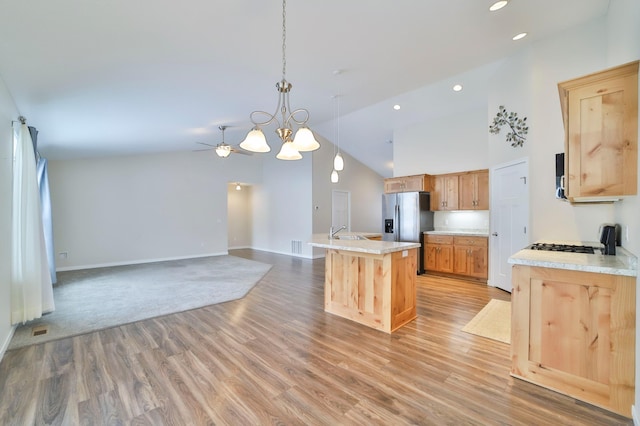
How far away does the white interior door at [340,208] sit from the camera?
8820mm

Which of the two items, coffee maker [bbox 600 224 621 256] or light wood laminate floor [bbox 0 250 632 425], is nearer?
light wood laminate floor [bbox 0 250 632 425]

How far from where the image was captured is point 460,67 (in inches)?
152

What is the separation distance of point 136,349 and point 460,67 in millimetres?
5218

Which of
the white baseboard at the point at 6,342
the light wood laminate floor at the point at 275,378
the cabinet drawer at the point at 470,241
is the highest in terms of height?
the cabinet drawer at the point at 470,241

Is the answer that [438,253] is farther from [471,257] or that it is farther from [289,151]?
[289,151]

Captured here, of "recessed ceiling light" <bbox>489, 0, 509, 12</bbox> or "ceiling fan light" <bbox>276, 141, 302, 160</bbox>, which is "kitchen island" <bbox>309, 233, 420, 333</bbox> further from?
"recessed ceiling light" <bbox>489, 0, 509, 12</bbox>

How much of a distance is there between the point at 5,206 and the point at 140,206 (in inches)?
190

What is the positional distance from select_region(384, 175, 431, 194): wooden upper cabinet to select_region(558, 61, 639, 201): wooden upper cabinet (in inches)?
159

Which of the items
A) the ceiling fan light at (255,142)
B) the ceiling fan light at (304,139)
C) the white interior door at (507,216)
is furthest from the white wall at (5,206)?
the white interior door at (507,216)

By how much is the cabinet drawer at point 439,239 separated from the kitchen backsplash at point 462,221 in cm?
52

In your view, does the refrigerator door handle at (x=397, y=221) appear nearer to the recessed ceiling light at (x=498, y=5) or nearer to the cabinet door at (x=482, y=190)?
the cabinet door at (x=482, y=190)

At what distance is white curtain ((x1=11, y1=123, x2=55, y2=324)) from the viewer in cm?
313

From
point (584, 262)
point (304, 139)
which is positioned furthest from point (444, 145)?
point (304, 139)

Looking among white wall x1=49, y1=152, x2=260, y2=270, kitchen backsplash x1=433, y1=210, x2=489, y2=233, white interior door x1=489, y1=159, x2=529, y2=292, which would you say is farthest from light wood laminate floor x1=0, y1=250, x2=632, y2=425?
white wall x1=49, y1=152, x2=260, y2=270
